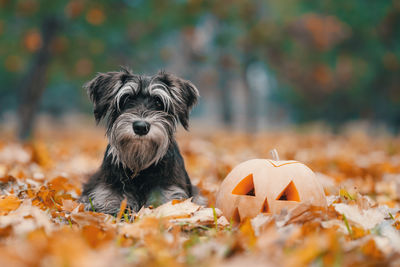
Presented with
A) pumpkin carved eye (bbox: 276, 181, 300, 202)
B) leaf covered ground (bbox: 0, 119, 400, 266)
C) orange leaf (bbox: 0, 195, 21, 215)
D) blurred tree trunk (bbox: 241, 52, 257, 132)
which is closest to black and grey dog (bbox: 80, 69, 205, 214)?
leaf covered ground (bbox: 0, 119, 400, 266)

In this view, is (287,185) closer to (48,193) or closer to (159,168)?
(159,168)

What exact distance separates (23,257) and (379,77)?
1977 centimetres

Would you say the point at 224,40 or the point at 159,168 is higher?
the point at 224,40

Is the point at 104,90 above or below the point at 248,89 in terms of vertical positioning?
below

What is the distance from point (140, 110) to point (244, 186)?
108 cm

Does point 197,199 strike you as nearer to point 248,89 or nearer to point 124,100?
point 124,100

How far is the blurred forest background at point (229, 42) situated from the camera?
1141 cm

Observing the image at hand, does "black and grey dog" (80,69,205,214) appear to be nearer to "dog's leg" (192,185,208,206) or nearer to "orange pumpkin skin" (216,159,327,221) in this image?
"dog's leg" (192,185,208,206)

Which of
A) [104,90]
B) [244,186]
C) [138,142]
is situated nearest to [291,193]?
[244,186]

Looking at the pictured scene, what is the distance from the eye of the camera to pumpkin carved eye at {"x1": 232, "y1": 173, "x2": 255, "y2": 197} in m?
3.16

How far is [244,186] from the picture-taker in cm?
322

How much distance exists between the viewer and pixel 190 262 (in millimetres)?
1735

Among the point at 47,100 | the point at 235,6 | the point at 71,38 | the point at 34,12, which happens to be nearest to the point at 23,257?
the point at 34,12

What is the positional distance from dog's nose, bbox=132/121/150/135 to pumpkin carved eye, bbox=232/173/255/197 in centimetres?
86
